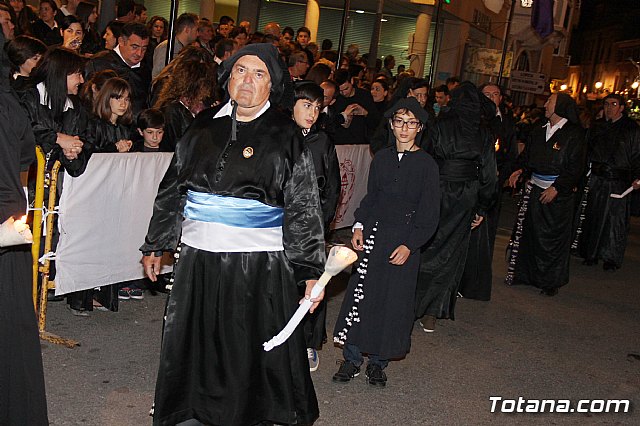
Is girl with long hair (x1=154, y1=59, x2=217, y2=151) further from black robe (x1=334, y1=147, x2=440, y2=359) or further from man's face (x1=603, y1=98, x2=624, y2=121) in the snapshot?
man's face (x1=603, y1=98, x2=624, y2=121)

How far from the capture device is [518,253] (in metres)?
10.5

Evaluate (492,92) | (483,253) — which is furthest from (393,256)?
(492,92)

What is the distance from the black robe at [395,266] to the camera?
629 centimetres

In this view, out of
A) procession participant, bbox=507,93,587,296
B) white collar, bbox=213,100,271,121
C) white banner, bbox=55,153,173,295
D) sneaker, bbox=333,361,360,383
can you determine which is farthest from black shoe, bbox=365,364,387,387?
procession participant, bbox=507,93,587,296

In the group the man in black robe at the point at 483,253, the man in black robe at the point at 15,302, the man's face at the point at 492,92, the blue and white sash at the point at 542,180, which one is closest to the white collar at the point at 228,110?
the man in black robe at the point at 15,302

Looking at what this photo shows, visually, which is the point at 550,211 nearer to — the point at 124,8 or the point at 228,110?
the point at 124,8

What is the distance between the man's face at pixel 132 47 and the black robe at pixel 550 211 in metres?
4.54

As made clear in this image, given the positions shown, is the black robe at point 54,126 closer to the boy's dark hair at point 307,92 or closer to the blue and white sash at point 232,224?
the boy's dark hair at point 307,92

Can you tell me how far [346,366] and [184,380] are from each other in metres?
2.02


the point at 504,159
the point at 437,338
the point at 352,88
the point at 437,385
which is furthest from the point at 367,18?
the point at 437,385

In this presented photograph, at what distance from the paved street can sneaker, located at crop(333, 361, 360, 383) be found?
0.06 metres

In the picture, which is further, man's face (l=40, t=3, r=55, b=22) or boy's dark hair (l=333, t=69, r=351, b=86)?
boy's dark hair (l=333, t=69, r=351, b=86)

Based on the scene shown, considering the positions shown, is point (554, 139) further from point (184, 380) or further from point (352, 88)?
point (184, 380)

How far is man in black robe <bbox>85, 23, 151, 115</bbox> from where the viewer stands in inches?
335
